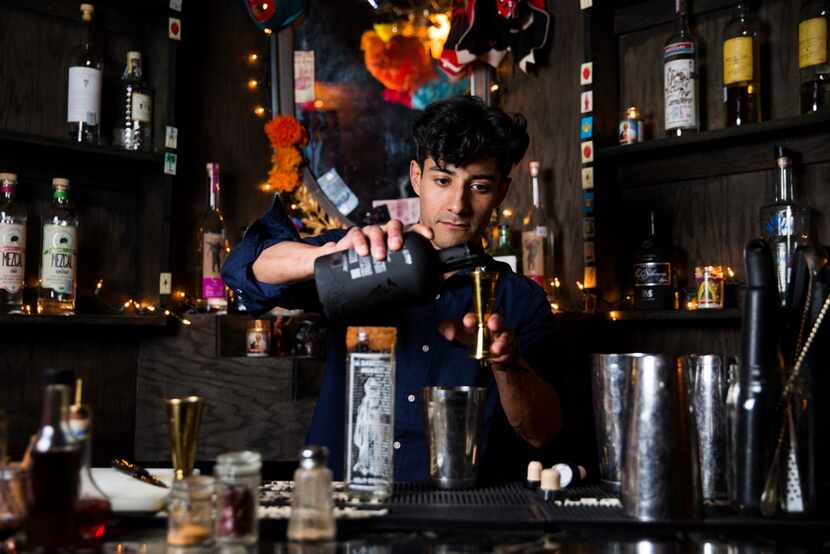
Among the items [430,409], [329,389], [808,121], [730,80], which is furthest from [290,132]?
[430,409]

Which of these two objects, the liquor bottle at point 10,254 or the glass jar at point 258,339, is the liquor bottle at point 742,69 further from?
the liquor bottle at point 10,254

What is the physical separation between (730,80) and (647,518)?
147 centimetres

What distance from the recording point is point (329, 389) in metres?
1.90

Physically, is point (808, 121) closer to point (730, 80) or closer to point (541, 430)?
point (730, 80)

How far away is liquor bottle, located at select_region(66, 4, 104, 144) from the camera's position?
2.33 meters

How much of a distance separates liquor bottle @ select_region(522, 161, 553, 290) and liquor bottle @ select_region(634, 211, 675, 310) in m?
0.28

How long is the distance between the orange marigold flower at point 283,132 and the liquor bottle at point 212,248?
20 cm

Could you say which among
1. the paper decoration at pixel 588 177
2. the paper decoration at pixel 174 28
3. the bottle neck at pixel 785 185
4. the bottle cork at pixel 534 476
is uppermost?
Result: the paper decoration at pixel 174 28

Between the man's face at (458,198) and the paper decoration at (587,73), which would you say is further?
the paper decoration at (587,73)

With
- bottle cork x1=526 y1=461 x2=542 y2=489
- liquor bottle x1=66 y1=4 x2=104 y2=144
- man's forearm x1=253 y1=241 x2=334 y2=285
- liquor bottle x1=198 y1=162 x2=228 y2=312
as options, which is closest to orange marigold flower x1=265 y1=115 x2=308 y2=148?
liquor bottle x1=198 y1=162 x2=228 y2=312

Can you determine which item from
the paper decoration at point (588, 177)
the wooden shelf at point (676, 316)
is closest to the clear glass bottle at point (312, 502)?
the wooden shelf at point (676, 316)

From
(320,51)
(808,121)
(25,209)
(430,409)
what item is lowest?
(430,409)

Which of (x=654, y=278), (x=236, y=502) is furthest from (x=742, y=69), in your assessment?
(x=236, y=502)

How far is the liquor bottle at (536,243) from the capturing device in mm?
2480
